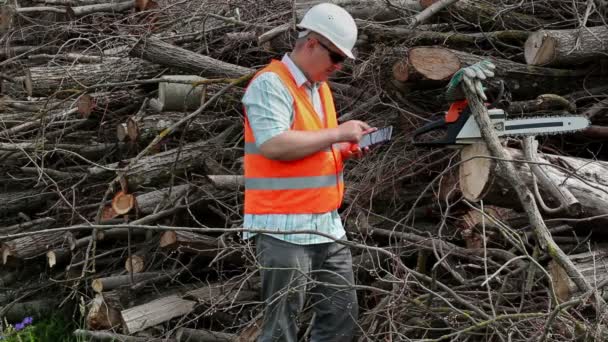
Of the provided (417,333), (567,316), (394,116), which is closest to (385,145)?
(394,116)

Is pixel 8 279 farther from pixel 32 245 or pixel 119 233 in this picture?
pixel 119 233

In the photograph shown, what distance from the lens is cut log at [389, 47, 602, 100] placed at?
14.9 ft

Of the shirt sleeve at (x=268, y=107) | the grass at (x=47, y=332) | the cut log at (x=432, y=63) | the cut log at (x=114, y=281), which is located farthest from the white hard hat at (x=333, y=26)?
the grass at (x=47, y=332)

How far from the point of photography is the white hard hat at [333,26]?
3.50 metres

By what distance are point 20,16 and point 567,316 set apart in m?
5.39

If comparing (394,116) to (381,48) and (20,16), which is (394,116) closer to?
(381,48)

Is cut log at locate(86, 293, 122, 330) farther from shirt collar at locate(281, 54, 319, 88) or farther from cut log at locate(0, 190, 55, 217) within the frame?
shirt collar at locate(281, 54, 319, 88)

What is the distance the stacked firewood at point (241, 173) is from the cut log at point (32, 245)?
0.04ft

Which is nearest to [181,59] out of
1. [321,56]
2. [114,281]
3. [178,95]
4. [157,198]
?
[178,95]

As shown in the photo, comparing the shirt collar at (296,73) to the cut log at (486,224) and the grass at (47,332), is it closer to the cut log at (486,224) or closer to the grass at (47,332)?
the cut log at (486,224)

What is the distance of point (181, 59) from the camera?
17.5 feet

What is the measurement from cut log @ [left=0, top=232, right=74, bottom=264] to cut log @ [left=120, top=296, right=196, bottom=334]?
2.85ft

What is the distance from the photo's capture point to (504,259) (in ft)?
13.4

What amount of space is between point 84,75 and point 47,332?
1778 millimetres
